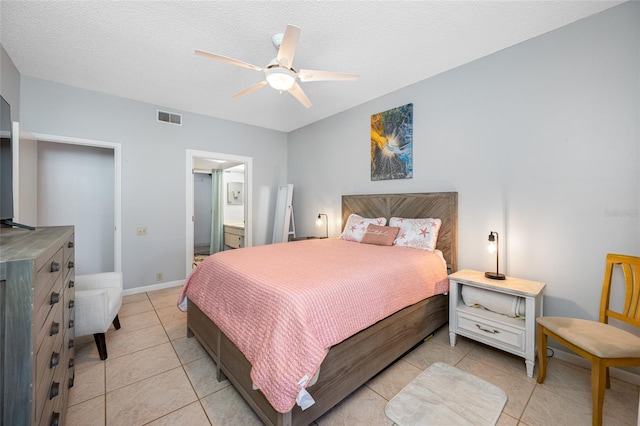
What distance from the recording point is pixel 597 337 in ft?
5.02

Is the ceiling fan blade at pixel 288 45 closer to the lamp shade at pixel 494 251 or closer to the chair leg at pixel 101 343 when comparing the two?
the lamp shade at pixel 494 251

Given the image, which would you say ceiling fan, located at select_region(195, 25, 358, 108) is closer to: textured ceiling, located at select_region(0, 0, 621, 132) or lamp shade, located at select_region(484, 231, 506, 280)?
textured ceiling, located at select_region(0, 0, 621, 132)

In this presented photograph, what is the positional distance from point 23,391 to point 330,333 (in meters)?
1.16

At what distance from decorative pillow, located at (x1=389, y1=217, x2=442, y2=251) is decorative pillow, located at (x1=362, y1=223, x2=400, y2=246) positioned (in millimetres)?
70

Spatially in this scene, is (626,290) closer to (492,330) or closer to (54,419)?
(492,330)

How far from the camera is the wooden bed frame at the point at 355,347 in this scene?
4.76ft

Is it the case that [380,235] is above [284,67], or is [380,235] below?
below

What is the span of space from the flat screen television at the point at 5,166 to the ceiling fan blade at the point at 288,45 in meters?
1.77

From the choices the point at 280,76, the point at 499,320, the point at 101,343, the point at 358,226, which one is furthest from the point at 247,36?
the point at 499,320

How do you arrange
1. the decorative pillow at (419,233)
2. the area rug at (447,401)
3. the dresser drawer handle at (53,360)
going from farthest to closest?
the decorative pillow at (419,233) < the area rug at (447,401) < the dresser drawer handle at (53,360)

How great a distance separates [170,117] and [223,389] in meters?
3.68

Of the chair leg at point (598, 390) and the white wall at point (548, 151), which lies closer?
the chair leg at point (598, 390)

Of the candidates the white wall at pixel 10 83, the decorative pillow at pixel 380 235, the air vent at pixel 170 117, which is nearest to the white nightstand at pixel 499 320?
the decorative pillow at pixel 380 235

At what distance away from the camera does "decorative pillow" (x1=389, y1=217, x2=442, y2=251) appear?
2723mm
